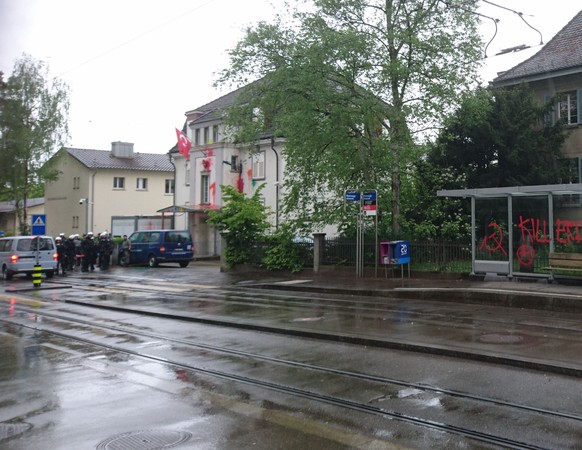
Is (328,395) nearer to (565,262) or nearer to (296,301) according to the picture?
(296,301)

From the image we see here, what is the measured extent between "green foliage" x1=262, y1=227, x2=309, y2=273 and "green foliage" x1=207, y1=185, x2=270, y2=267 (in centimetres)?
111

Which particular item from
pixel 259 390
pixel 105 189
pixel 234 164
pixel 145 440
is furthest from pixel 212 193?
pixel 145 440

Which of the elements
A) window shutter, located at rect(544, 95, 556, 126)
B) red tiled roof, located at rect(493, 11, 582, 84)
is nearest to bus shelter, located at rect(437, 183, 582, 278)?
window shutter, located at rect(544, 95, 556, 126)

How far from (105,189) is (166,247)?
22.4 metres

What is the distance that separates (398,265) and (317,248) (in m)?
3.87

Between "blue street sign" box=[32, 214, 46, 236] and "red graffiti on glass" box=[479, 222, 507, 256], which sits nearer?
"red graffiti on glass" box=[479, 222, 507, 256]

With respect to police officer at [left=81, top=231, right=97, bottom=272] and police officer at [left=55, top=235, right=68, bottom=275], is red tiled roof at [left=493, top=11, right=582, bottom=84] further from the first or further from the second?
police officer at [left=55, top=235, right=68, bottom=275]

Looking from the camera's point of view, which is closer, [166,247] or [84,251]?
[84,251]

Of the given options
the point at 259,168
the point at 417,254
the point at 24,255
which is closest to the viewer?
the point at 417,254

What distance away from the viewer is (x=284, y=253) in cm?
2497

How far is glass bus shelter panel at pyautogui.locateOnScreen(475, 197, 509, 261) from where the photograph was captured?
17281 mm

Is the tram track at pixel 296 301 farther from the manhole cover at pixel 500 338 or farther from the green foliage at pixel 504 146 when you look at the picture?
the green foliage at pixel 504 146

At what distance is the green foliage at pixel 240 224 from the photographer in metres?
26.6

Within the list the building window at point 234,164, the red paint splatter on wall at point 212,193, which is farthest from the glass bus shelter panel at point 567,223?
the red paint splatter on wall at point 212,193
